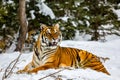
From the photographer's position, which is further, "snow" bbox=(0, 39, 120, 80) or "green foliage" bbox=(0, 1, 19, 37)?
"green foliage" bbox=(0, 1, 19, 37)

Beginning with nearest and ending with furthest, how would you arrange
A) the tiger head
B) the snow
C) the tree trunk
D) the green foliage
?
the snow, the tiger head, the tree trunk, the green foliage

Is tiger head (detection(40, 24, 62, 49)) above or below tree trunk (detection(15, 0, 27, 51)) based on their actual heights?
above

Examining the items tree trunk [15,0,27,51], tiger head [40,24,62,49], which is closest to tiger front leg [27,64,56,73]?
tiger head [40,24,62,49]

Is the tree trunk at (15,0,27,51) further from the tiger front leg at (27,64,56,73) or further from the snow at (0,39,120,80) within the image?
the tiger front leg at (27,64,56,73)

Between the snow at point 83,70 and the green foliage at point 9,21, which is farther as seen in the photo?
the green foliage at point 9,21

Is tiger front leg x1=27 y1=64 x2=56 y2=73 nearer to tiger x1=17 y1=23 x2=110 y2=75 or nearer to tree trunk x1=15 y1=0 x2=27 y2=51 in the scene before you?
tiger x1=17 y1=23 x2=110 y2=75

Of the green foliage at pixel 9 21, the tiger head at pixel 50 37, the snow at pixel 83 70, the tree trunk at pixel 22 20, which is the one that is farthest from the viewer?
the green foliage at pixel 9 21

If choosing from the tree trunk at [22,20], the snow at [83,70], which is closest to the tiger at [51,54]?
the snow at [83,70]

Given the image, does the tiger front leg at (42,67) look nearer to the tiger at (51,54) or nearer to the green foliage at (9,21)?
the tiger at (51,54)

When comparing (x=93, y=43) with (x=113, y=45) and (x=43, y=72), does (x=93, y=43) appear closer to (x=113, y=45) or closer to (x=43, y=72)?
(x=113, y=45)

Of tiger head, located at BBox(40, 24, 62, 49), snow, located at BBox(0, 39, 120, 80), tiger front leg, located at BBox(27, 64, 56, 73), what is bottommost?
snow, located at BBox(0, 39, 120, 80)

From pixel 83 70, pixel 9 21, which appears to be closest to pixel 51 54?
pixel 83 70

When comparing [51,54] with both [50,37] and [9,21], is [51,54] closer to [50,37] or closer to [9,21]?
[50,37]

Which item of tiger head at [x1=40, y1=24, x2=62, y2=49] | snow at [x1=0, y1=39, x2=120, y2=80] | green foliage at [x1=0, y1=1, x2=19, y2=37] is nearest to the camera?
snow at [x1=0, y1=39, x2=120, y2=80]
